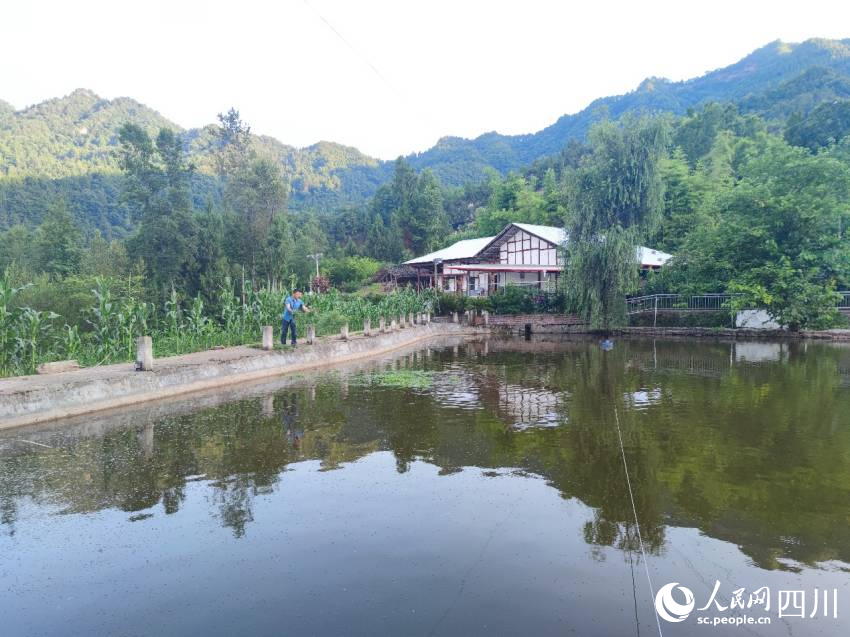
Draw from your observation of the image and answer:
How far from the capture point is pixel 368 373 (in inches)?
617

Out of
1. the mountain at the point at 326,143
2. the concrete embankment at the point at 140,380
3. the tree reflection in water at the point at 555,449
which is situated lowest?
the tree reflection in water at the point at 555,449

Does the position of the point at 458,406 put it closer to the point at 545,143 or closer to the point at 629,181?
the point at 629,181

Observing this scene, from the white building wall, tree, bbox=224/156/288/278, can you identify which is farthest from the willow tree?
tree, bbox=224/156/288/278

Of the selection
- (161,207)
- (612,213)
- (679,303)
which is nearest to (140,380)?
(612,213)

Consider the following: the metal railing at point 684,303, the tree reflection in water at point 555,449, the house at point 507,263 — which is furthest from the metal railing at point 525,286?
the tree reflection in water at point 555,449

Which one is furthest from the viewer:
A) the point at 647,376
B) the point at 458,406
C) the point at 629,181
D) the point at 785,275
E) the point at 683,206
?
the point at 683,206

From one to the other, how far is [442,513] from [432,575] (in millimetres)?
1231

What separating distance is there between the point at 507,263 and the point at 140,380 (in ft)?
111

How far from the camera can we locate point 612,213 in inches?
1184

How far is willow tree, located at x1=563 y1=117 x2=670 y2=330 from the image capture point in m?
28.6

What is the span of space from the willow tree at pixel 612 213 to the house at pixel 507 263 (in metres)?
5.65

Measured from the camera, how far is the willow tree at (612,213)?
28578 millimetres

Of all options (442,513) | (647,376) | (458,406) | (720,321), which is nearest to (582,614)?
(442,513)

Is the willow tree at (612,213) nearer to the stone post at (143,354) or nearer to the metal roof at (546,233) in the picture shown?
the metal roof at (546,233)
